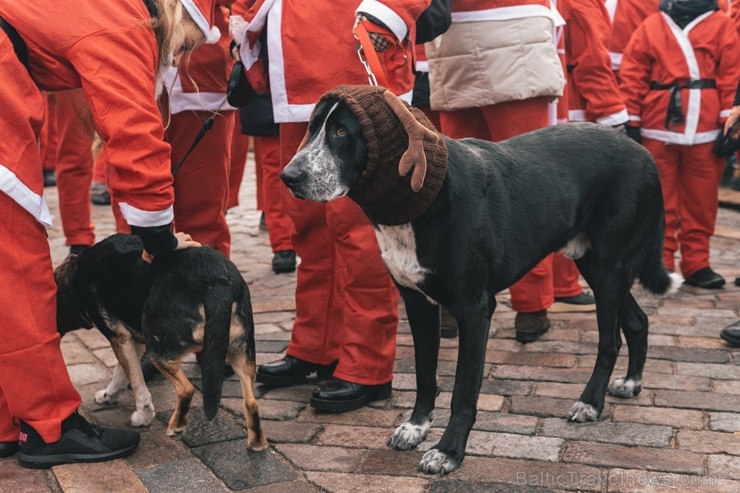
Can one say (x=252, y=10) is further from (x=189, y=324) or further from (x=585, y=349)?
(x=585, y=349)

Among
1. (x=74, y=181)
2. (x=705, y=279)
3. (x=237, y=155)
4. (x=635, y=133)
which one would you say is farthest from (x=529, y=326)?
(x=74, y=181)

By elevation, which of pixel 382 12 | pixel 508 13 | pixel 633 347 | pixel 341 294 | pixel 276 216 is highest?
pixel 382 12

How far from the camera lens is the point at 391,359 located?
13.6 feet

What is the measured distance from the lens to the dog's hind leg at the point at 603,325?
12.7 ft

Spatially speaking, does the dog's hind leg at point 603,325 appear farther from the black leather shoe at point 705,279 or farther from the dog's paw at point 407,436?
the black leather shoe at point 705,279

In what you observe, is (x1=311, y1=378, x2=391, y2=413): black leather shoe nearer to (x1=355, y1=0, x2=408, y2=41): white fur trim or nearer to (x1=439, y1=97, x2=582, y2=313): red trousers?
(x1=439, y1=97, x2=582, y2=313): red trousers

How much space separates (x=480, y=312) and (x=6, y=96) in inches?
72.8

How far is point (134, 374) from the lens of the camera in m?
4.00

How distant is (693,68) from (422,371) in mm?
A: 3785

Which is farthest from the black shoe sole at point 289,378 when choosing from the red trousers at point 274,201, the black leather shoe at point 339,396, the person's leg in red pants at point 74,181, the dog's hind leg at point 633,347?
the person's leg in red pants at point 74,181

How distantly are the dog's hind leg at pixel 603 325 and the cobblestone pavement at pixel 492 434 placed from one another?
0.07 m

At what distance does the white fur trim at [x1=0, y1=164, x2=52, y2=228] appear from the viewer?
328 centimetres

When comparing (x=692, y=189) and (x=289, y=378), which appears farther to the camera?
(x=692, y=189)

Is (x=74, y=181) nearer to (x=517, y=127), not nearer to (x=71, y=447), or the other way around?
(x=517, y=127)
